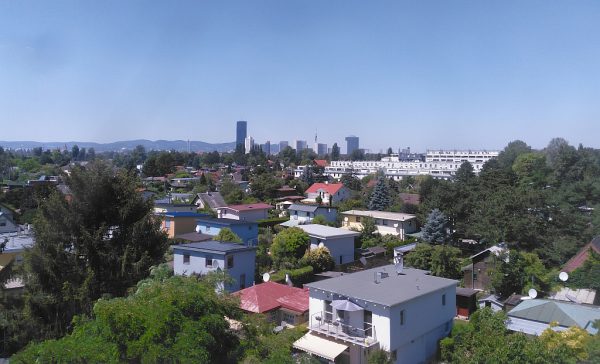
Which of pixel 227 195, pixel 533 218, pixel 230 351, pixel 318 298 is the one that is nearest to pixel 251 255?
pixel 318 298

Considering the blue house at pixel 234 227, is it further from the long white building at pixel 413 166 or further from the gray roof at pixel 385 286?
the long white building at pixel 413 166

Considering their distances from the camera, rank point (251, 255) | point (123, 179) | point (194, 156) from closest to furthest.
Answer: point (123, 179), point (251, 255), point (194, 156)

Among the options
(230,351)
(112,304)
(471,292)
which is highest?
(112,304)

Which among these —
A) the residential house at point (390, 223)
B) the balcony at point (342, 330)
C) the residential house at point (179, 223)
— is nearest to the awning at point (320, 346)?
the balcony at point (342, 330)

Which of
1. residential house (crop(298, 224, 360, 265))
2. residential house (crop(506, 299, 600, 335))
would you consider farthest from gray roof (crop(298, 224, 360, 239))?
residential house (crop(506, 299, 600, 335))

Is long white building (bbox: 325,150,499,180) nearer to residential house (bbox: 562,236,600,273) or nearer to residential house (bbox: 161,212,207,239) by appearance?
residential house (bbox: 161,212,207,239)

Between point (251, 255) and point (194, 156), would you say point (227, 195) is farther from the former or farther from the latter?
point (194, 156)
